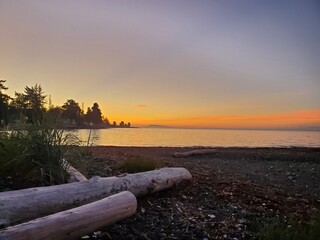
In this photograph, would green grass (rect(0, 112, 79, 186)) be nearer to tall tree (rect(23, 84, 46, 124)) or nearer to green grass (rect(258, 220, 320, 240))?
tall tree (rect(23, 84, 46, 124))

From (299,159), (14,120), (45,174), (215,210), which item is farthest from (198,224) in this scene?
(299,159)

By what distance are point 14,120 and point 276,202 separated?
204 inches

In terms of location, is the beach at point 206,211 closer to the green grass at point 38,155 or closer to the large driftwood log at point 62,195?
the large driftwood log at point 62,195

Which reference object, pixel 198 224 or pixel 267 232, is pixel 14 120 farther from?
pixel 267 232

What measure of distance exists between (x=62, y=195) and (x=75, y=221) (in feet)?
3.12

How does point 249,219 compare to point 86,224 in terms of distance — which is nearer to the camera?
point 86,224

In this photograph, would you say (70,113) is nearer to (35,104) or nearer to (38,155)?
(35,104)

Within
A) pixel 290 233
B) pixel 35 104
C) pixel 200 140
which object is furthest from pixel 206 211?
A: pixel 200 140

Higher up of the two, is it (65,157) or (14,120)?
(14,120)

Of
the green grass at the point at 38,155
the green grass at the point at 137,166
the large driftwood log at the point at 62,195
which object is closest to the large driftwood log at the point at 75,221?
the large driftwood log at the point at 62,195

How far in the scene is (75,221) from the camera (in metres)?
3.18

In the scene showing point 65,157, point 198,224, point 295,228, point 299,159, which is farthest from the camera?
point 299,159

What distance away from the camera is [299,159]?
14.5 metres

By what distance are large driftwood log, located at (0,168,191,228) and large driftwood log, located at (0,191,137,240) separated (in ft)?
1.65
